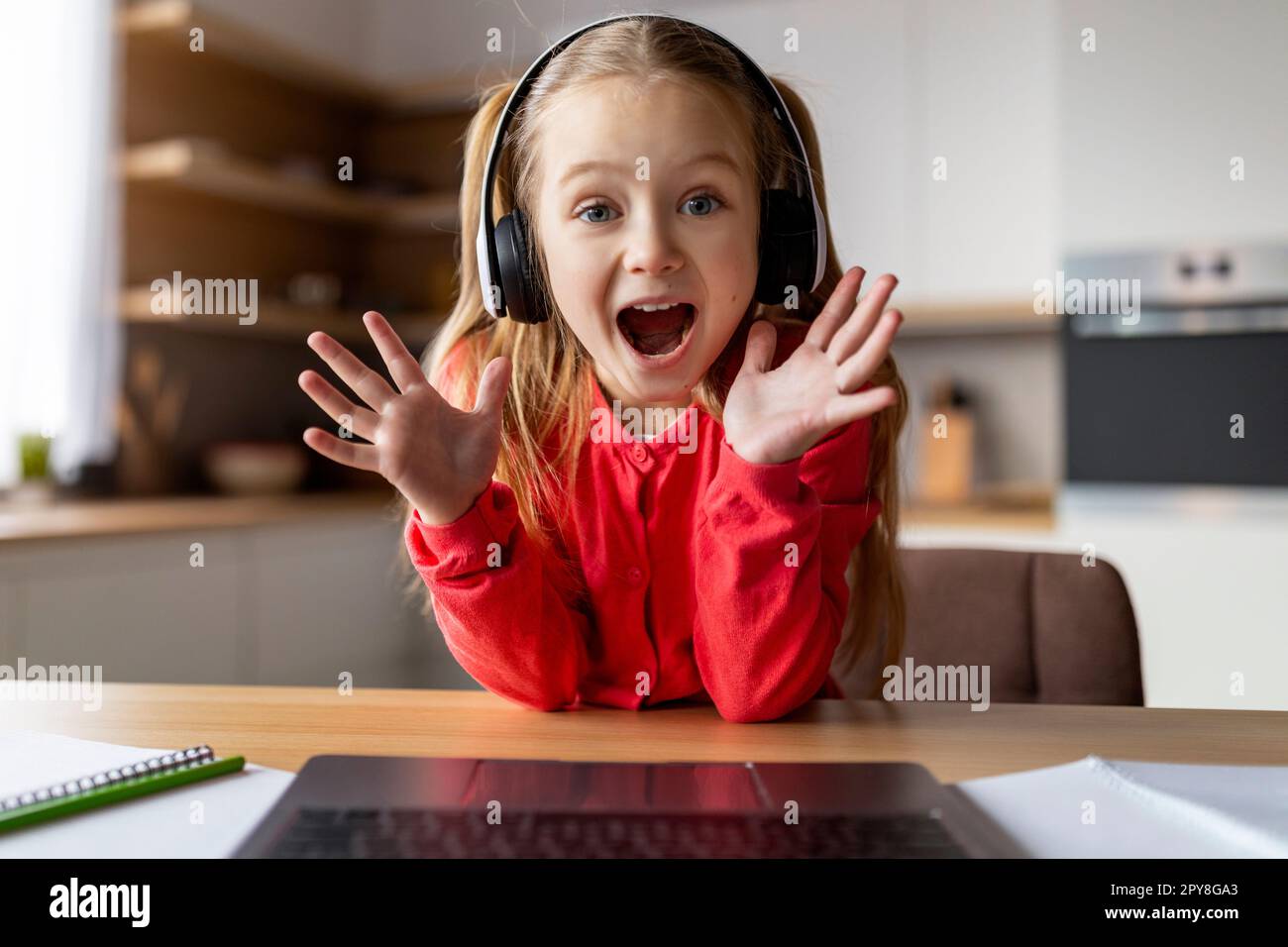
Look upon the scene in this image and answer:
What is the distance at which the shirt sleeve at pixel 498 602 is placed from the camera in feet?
2.64

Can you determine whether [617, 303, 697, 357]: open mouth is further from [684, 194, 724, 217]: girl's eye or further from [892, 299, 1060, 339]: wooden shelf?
[892, 299, 1060, 339]: wooden shelf

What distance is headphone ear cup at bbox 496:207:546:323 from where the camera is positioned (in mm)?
882

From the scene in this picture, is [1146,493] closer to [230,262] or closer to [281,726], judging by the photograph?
[281,726]

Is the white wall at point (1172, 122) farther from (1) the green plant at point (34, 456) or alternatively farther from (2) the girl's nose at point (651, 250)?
(1) the green plant at point (34, 456)

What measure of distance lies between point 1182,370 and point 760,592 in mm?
1867

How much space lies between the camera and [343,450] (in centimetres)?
71

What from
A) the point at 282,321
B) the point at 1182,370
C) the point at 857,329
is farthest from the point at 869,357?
the point at 282,321

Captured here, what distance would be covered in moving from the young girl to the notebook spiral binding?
0.62 ft

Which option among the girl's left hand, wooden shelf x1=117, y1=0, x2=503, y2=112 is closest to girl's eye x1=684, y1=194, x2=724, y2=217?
the girl's left hand

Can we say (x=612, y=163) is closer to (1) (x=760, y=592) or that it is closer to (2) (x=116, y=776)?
(1) (x=760, y=592)
